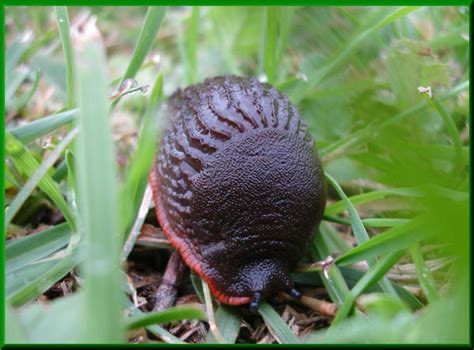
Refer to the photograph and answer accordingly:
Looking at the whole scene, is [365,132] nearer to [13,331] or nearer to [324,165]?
[324,165]

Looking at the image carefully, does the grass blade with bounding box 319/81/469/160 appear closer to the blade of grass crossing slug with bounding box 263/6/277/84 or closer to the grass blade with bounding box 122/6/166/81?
the blade of grass crossing slug with bounding box 263/6/277/84

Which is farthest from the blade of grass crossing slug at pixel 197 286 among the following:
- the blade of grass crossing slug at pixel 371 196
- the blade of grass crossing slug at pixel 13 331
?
the blade of grass crossing slug at pixel 13 331

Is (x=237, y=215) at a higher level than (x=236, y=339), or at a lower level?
higher

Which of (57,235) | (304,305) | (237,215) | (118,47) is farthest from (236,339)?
(118,47)

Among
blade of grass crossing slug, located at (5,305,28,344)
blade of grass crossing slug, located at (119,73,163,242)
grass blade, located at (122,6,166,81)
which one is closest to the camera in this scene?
blade of grass crossing slug, located at (5,305,28,344)

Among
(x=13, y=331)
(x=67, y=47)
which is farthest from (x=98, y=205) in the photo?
(x=67, y=47)

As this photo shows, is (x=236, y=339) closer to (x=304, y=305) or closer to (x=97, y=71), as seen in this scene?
(x=304, y=305)

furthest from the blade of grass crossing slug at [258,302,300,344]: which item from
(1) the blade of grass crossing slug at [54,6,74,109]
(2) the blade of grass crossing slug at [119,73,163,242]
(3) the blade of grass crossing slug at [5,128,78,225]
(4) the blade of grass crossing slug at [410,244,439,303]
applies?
(1) the blade of grass crossing slug at [54,6,74,109]

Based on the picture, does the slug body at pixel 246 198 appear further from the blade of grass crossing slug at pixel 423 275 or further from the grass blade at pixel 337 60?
the grass blade at pixel 337 60
